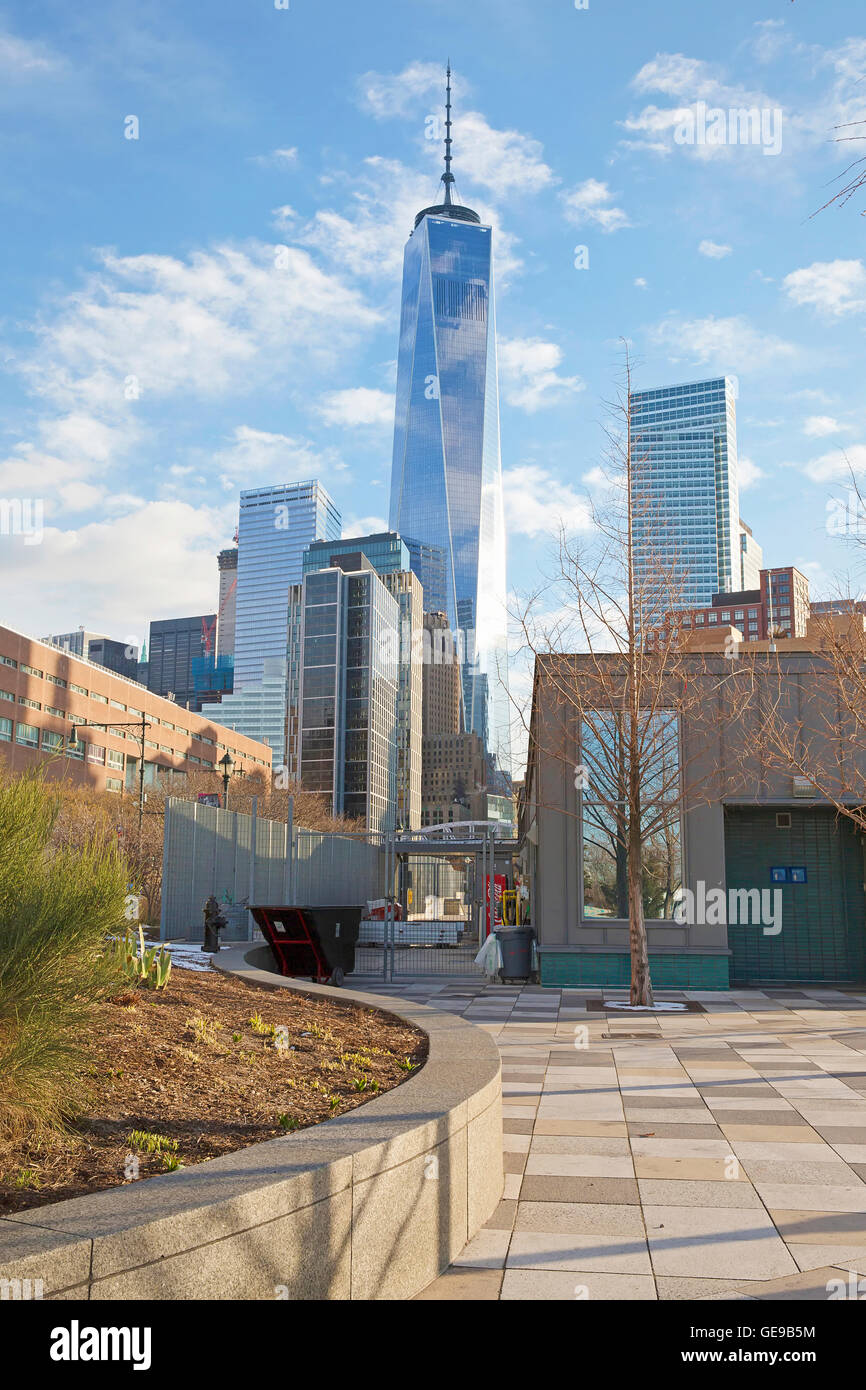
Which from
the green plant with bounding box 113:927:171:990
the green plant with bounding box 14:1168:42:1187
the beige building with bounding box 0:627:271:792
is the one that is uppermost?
the beige building with bounding box 0:627:271:792

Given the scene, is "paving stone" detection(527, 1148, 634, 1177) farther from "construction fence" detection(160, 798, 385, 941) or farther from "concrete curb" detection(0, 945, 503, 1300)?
"construction fence" detection(160, 798, 385, 941)

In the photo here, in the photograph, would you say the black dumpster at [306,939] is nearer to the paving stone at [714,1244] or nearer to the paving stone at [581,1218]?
the paving stone at [581,1218]

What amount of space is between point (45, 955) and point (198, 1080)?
144 centimetres

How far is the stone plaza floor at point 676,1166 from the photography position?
4.54 meters

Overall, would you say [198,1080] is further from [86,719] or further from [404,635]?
[404,635]

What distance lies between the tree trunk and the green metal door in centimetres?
390

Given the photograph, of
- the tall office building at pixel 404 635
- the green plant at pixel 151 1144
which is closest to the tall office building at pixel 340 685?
the tall office building at pixel 404 635

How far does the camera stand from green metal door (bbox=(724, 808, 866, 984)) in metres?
18.5

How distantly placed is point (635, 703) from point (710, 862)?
11.9 ft

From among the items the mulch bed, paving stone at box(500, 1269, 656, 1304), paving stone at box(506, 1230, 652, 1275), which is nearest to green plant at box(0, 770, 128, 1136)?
the mulch bed

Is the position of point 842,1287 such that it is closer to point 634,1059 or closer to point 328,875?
point 634,1059

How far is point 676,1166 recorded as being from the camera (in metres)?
6.39
